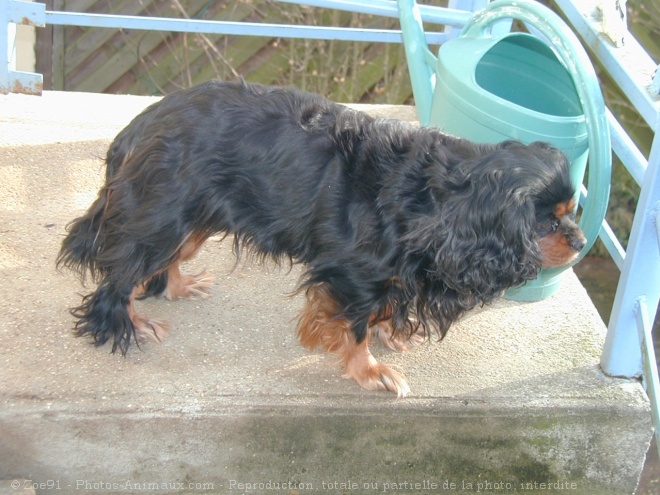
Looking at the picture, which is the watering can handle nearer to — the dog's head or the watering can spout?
the dog's head

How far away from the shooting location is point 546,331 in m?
3.25

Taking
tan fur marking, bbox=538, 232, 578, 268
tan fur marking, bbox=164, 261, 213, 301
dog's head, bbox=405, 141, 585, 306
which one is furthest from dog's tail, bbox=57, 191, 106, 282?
tan fur marking, bbox=538, 232, 578, 268

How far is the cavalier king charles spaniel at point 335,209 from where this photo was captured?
8.41 ft

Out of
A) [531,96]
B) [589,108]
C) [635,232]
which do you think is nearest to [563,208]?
[635,232]

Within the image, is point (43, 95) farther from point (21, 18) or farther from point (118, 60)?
point (118, 60)

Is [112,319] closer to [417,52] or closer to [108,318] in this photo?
[108,318]

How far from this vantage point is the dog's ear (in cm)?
249

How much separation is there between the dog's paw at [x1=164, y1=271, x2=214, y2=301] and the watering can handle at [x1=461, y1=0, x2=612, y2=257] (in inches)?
56.8

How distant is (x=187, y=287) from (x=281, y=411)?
745mm

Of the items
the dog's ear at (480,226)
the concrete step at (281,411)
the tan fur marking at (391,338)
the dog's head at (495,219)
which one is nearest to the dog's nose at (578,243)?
the dog's head at (495,219)

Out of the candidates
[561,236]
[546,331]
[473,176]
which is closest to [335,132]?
[473,176]

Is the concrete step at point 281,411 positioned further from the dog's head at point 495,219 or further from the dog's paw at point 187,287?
the dog's head at point 495,219

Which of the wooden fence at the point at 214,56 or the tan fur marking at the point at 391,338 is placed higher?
the tan fur marking at the point at 391,338

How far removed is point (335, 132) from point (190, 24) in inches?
76.2
